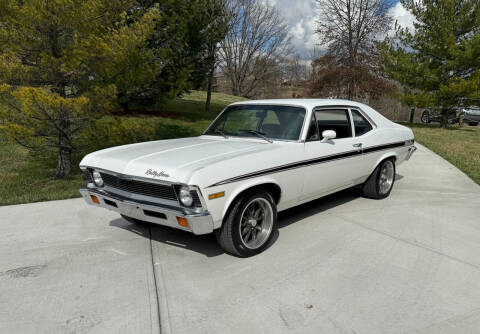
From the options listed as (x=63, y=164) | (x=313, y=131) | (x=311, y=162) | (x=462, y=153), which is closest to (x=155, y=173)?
(x=311, y=162)

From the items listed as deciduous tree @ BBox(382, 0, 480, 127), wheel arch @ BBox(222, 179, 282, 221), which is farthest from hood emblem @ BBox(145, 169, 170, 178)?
deciduous tree @ BBox(382, 0, 480, 127)

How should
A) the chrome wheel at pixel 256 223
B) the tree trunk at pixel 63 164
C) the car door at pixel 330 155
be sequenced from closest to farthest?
the chrome wheel at pixel 256 223 → the car door at pixel 330 155 → the tree trunk at pixel 63 164

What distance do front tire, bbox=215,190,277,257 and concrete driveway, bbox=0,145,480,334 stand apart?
16cm

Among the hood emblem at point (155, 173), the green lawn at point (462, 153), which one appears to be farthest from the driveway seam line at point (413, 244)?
the green lawn at point (462, 153)

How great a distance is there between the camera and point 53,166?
8242mm

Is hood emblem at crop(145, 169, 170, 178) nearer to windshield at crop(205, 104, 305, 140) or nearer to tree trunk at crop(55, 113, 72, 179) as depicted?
windshield at crop(205, 104, 305, 140)

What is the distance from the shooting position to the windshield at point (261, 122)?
14.4ft

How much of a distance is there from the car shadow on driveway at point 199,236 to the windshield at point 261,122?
1167mm

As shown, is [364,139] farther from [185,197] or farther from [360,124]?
[185,197]

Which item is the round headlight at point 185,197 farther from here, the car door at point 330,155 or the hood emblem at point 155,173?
the car door at point 330,155

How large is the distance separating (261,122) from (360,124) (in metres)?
1.62

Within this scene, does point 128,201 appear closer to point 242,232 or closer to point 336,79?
point 242,232

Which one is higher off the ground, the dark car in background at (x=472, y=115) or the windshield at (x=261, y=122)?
the dark car in background at (x=472, y=115)

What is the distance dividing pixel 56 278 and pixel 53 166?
5.59 m
